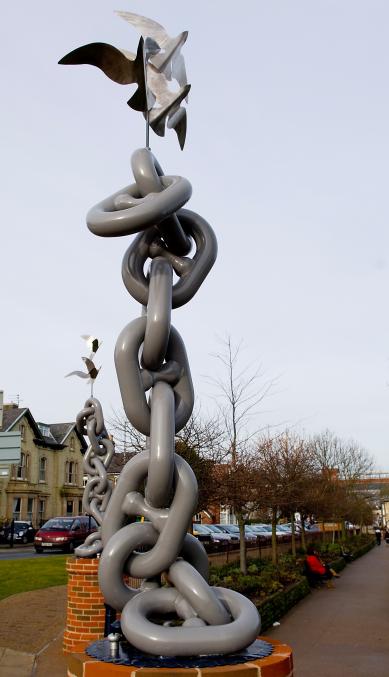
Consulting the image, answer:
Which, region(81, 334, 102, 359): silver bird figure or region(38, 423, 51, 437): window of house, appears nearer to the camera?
region(81, 334, 102, 359): silver bird figure

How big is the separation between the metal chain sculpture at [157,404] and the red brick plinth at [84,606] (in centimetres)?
363

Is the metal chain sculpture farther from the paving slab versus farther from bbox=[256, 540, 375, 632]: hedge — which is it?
bbox=[256, 540, 375, 632]: hedge

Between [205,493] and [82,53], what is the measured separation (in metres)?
12.3

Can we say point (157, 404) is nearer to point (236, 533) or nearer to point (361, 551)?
point (236, 533)

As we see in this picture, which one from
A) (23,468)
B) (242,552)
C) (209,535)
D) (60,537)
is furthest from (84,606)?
(23,468)

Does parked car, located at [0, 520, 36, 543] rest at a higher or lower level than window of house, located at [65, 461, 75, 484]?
lower

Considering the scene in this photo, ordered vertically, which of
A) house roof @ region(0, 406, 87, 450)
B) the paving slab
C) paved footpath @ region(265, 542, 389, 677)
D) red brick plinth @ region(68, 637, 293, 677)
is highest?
house roof @ region(0, 406, 87, 450)

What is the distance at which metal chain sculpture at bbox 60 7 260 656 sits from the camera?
12.2 feet

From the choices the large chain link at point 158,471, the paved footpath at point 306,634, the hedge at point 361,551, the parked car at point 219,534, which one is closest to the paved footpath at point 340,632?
the paved footpath at point 306,634

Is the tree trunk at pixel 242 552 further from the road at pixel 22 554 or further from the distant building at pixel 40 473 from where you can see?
the distant building at pixel 40 473

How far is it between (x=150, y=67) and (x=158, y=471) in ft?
10.5

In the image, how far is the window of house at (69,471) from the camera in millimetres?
46344

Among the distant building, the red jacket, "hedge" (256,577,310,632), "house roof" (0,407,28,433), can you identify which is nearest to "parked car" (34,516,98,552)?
the red jacket

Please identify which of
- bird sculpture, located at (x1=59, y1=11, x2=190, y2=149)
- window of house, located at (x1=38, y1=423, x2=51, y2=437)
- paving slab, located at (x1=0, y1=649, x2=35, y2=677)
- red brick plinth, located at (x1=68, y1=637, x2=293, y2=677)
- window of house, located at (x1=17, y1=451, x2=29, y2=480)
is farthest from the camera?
window of house, located at (x1=38, y1=423, x2=51, y2=437)
